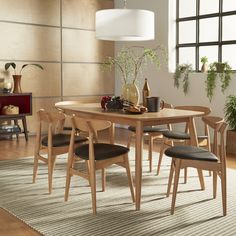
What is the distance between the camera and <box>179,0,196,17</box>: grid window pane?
6.67 meters

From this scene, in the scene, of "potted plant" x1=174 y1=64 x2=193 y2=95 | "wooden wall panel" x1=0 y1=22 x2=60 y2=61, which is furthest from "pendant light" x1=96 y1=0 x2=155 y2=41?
"wooden wall panel" x1=0 y1=22 x2=60 y2=61

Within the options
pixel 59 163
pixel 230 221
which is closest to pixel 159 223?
pixel 230 221

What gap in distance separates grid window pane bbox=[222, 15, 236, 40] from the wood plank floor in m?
1.96

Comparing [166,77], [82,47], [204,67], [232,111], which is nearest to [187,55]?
[166,77]

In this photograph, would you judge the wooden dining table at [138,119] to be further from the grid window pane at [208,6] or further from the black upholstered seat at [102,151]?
the grid window pane at [208,6]

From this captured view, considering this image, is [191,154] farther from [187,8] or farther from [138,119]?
[187,8]

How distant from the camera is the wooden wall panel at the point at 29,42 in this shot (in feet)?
21.0

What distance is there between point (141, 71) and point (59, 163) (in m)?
3.16

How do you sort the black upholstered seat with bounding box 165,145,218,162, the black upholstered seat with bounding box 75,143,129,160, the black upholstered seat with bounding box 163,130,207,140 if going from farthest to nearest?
the black upholstered seat with bounding box 163,130,207,140, the black upholstered seat with bounding box 75,143,129,160, the black upholstered seat with bounding box 165,145,218,162

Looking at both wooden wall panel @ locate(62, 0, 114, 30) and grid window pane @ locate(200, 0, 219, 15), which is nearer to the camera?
grid window pane @ locate(200, 0, 219, 15)

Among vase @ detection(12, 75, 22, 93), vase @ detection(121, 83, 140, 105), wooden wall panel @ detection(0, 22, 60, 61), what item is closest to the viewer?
vase @ detection(121, 83, 140, 105)

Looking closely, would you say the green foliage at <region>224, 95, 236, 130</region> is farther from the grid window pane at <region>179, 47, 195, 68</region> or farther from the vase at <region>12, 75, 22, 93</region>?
the vase at <region>12, 75, 22, 93</region>

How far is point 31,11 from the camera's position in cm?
664

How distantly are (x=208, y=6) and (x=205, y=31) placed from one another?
39cm
